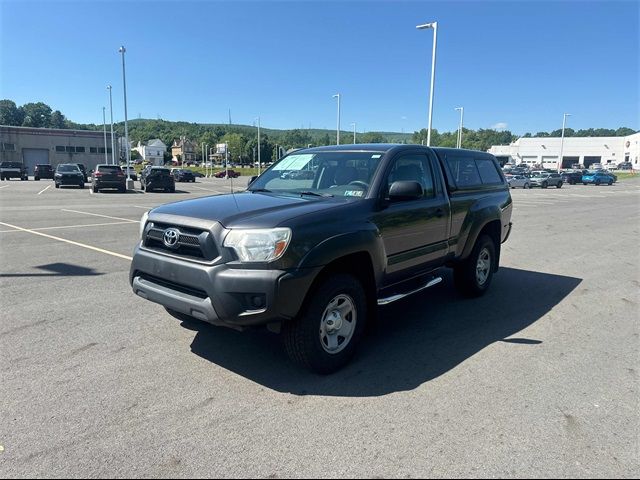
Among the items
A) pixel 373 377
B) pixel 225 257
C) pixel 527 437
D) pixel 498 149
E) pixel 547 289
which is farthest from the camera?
pixel 498 149

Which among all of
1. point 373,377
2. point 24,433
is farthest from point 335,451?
point 24,433

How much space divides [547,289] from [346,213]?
173 inches

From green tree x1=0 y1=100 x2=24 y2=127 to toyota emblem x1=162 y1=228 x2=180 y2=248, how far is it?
537ft

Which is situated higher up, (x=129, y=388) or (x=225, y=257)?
(x=225, y=257)

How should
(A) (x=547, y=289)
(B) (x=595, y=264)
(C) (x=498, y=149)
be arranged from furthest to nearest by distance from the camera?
(C) (x=498, y=149) < (B) (x=595, y=264) < (A) (x=547, y=289)

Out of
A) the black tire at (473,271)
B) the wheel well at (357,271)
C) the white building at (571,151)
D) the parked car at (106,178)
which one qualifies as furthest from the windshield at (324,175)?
the white building at (571,151)

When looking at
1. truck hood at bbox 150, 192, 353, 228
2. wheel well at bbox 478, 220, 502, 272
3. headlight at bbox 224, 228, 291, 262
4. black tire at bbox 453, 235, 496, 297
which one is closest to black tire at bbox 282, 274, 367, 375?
headlight at bbox 224, 228, 291, 262

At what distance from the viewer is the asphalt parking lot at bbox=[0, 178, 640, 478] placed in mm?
2689

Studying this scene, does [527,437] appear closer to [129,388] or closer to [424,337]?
[424,337]

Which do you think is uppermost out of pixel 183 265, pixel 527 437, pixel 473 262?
pixel 183 265

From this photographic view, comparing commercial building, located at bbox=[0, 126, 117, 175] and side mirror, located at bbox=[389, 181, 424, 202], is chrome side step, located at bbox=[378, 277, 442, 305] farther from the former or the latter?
commercial building, located at bbox=[0, 126, 117, 175]

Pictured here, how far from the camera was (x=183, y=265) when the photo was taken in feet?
11.4

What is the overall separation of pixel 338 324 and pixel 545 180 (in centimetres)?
4752

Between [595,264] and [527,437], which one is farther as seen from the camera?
[595,264]
